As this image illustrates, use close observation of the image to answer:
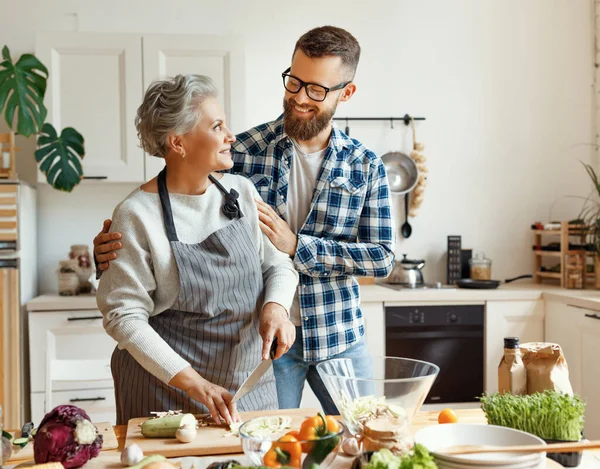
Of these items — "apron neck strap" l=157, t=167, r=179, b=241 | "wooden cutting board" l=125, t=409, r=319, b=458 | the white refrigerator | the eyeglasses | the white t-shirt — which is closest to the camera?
"wooden cutting board" l=125, t=409, r=319, b=458

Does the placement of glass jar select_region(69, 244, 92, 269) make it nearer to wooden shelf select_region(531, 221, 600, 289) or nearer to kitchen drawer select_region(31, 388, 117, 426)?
kitchen drawer select_region(31, 388, 117, 426)

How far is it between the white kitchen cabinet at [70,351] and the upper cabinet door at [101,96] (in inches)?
27.5

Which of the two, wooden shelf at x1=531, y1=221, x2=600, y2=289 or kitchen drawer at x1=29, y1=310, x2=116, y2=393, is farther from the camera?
wooden shelf at x1=531, y1=221, x2=600, y2=289

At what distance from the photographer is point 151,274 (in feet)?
5.16

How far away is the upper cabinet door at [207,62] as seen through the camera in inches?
139

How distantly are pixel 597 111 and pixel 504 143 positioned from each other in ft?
1.94

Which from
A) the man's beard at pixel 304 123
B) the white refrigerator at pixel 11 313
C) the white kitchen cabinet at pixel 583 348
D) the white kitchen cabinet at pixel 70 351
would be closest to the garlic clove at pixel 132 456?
the man's beard at pixel 304 123

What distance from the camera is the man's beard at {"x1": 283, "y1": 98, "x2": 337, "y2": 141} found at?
1924mm

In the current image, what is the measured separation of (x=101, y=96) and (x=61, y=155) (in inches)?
14.6

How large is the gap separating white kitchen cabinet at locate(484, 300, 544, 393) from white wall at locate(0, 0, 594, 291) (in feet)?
1.99

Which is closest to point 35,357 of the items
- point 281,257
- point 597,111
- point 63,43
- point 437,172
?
point 63,43

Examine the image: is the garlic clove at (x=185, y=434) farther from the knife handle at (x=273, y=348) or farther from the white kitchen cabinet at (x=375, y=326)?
the white kitchen cabinet at (x=375, y=326)

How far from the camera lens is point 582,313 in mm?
3229

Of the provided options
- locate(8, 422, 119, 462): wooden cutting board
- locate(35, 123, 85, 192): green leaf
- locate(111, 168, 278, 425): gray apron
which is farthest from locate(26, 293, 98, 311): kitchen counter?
locate(8, 422, 119, 462): wooden cutting board
